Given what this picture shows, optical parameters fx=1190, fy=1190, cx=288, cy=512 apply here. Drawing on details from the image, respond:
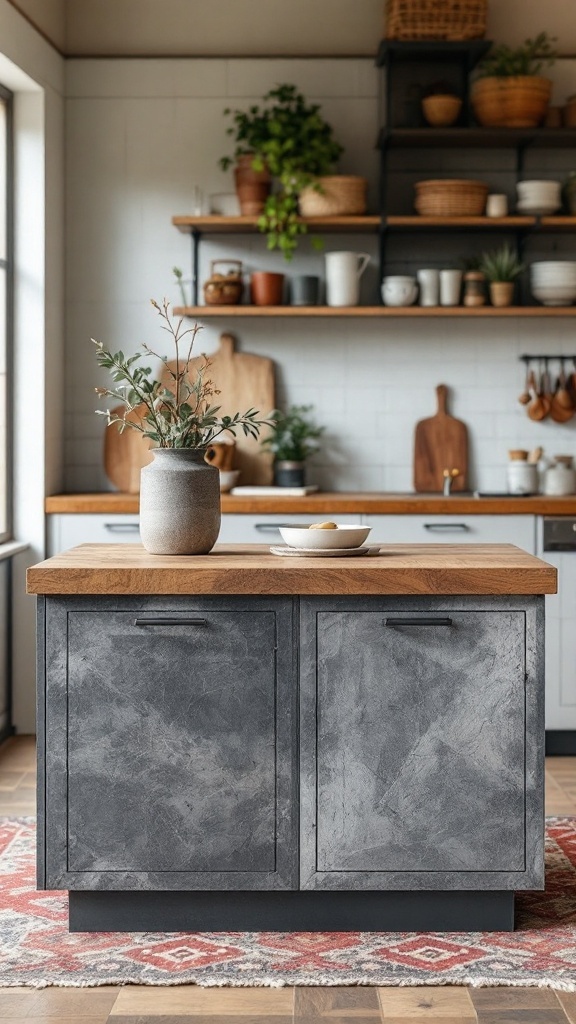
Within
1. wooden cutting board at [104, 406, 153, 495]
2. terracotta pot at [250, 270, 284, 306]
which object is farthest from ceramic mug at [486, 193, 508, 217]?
wooden cutting board at [104, 406, 153, 495]

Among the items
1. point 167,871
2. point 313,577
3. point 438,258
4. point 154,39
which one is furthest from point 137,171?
point 167,871

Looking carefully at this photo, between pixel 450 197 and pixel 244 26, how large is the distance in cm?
132

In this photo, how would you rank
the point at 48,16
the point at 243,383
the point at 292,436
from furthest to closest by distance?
the point at 243,383, the point at 292,436, the point at 48,16

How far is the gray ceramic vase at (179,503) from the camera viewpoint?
315 cm

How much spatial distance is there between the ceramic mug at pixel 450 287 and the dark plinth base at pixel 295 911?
3.12 m

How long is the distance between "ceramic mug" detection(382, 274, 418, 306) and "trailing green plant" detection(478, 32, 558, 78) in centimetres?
100

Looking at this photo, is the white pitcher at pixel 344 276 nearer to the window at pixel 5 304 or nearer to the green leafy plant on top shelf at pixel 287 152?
the green leafy plant on top shelf at pixel 287 152

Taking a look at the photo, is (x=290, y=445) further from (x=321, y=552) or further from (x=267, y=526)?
(x=321, y=552)

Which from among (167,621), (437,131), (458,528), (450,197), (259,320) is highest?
(437,131)

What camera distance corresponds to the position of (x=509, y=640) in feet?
9.79

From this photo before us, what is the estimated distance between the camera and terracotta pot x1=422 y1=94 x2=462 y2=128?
535cm

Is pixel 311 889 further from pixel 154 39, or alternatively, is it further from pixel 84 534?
pixel 154 39

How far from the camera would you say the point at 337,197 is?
542 centimetres

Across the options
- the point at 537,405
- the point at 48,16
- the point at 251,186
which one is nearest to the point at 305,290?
the point at 251,186
